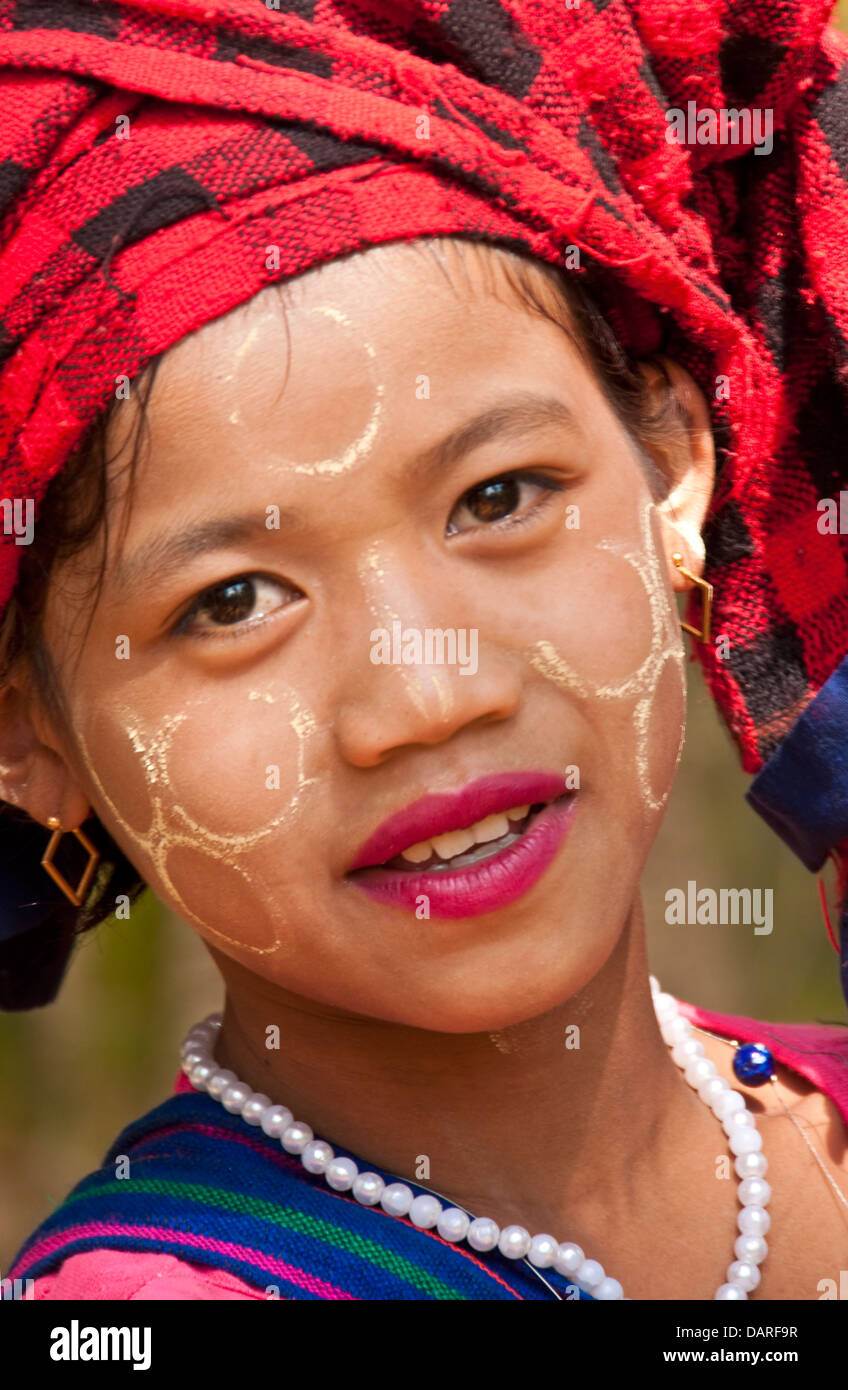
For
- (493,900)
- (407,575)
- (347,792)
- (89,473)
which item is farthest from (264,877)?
(89,473)

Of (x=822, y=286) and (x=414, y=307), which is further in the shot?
(x=822, y=286)

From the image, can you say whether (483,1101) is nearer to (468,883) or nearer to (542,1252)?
(542,1252)

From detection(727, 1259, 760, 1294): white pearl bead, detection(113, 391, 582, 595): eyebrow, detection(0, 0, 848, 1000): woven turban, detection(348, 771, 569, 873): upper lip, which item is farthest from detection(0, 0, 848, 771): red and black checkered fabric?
detection(727, 1259, 760, 1294): white pearl bead

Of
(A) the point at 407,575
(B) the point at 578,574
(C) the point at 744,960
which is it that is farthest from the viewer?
(C) the point at 744,960

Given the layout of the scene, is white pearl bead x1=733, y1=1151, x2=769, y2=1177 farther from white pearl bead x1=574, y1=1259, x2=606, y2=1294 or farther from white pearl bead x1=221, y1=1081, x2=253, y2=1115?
white pearl bead x1=221, y1=1081, x2=253, y2=1115

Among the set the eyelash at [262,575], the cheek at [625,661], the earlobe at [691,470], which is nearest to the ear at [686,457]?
the earlobe at [691,470]

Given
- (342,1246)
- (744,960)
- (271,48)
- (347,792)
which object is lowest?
(744,960)

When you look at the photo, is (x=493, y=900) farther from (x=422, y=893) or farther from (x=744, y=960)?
(x=744, y=960)

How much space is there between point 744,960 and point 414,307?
2952mm

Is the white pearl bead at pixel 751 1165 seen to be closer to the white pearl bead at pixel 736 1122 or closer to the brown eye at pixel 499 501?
the white pearl bead at pixel 736 1122

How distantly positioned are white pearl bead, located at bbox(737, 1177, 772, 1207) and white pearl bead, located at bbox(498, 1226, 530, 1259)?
32 cm

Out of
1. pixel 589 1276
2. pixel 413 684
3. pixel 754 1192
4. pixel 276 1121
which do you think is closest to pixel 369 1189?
pixel 276 1121

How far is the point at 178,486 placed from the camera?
5.25ft

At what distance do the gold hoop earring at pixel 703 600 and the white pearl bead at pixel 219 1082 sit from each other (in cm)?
76
